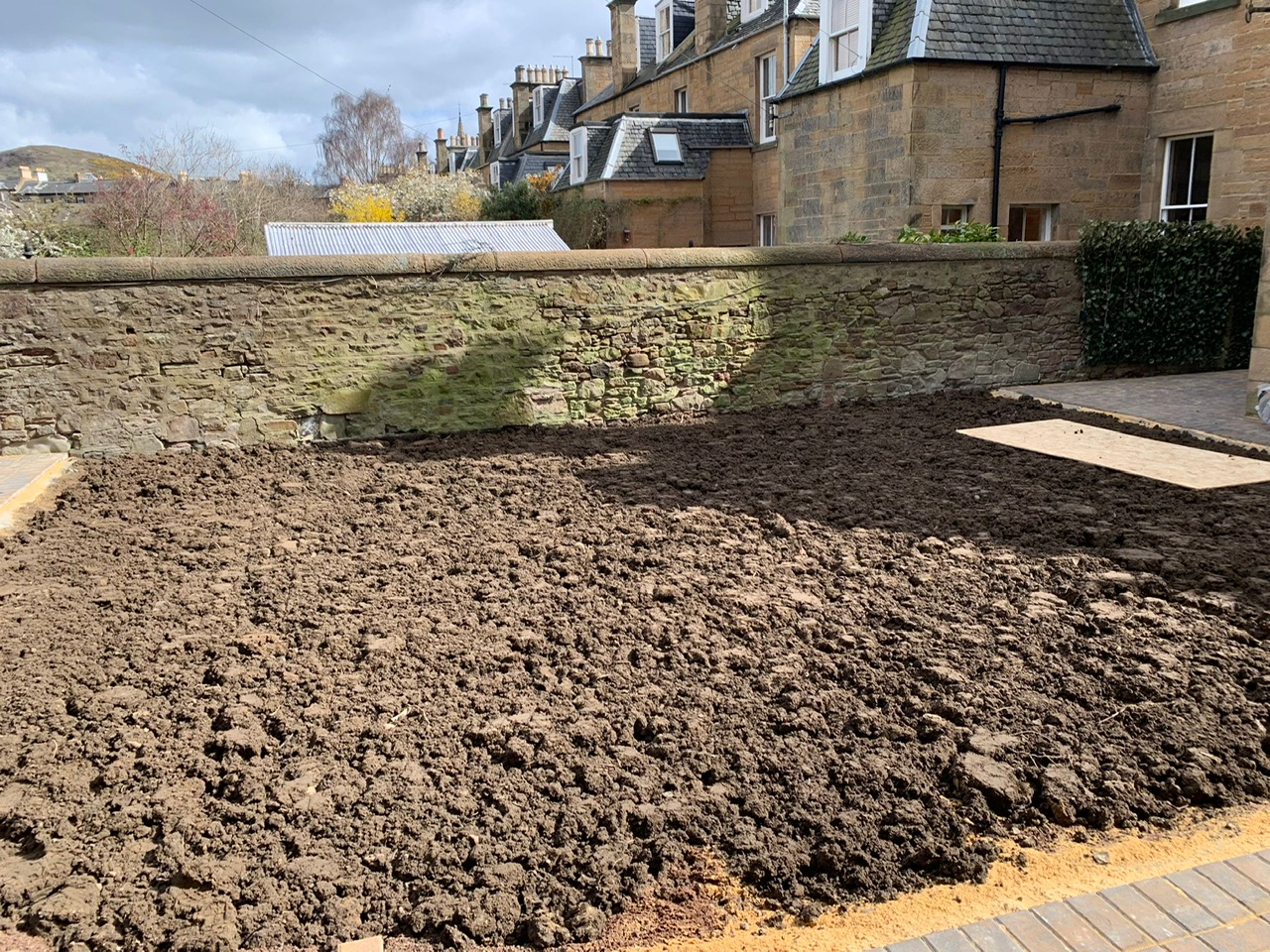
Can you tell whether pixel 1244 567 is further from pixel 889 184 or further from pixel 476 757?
pixel 889 184

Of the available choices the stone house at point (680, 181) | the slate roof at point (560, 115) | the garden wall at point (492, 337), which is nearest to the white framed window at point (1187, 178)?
the garden wall at point (492, 337)

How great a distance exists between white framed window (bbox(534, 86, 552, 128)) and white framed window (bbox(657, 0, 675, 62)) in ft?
40.0

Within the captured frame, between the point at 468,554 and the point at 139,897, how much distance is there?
3054mm

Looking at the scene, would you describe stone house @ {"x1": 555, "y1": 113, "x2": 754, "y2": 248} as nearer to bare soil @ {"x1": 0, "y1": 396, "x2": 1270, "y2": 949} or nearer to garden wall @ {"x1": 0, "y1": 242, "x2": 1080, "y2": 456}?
garden wall @ {"x1": 0, "y1": 242, "x2": 1080, "y2": 456}

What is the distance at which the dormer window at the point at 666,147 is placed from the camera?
82.5 feet

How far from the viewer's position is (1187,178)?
1372 cm

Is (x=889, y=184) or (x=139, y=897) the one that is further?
(x=889, y=184)

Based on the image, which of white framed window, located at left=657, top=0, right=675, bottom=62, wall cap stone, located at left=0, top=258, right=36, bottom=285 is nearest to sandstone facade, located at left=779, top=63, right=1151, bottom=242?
wall cap stone, located at left=0, top=258, right=36, bottom=285

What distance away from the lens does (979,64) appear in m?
13.4

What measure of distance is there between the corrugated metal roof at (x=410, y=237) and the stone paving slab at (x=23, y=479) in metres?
4.46

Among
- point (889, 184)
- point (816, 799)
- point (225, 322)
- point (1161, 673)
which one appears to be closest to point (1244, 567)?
point (1161, 673)

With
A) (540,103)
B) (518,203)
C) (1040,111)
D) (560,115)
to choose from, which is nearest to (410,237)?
(1040,111)

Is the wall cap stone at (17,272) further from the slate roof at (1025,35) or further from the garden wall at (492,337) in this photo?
the slate roof at (1025,35)

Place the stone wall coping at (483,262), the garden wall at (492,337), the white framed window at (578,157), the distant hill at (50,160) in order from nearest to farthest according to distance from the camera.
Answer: the stone wall coping at (483,262) < the garden wall at (492,337) < the white framed window at (578,157) < the distant hill at (50,160)
